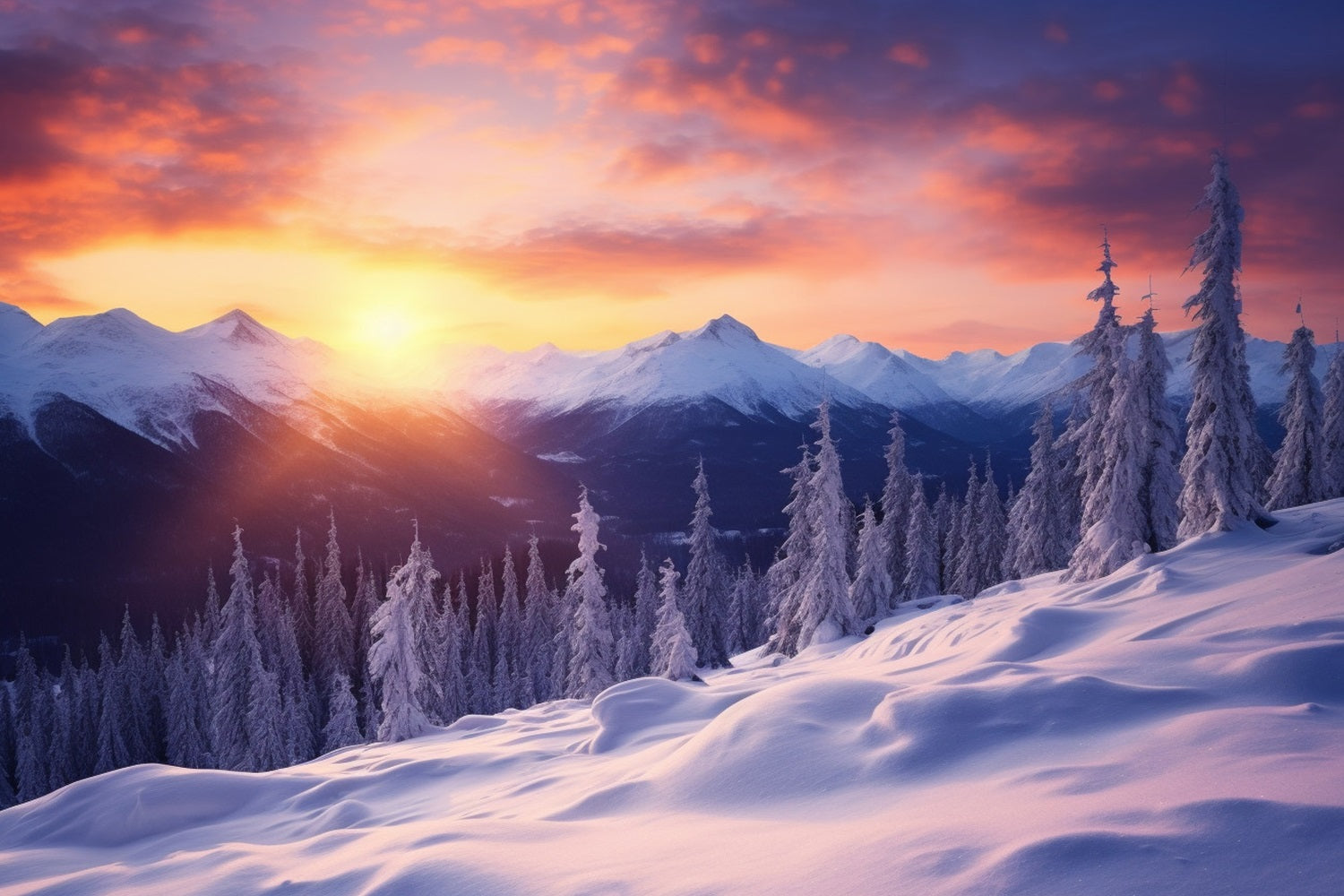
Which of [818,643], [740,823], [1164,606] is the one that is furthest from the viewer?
[818,643]

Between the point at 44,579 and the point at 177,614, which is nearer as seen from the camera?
the point at 177,614

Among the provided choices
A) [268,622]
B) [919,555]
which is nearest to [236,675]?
[268,622]

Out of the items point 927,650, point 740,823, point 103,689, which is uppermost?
point 740,823

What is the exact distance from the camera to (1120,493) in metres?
24.4

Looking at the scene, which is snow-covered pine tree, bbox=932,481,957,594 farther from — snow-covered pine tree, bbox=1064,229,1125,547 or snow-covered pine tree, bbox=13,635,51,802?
snow-covered pine tree, bbox=13,635,51,802

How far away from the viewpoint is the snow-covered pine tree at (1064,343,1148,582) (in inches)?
939

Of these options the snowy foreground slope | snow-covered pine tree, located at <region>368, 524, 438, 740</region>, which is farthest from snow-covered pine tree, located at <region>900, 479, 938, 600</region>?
the snowy foreground slope

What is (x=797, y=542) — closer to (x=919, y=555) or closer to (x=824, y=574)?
(x=824, y=574)

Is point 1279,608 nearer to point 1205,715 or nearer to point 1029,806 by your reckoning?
point 1205,715

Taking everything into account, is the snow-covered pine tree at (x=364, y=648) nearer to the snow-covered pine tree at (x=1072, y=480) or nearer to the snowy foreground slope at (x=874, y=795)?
the snowy foreground slope at (x=874, y=795)

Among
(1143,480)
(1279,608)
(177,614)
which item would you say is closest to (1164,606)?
(1279,608)

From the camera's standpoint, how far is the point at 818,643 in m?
32.1

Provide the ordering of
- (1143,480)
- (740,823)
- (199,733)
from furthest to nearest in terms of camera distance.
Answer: (199,733) < (1143,480) < (740,823)

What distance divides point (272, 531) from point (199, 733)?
152 meters
